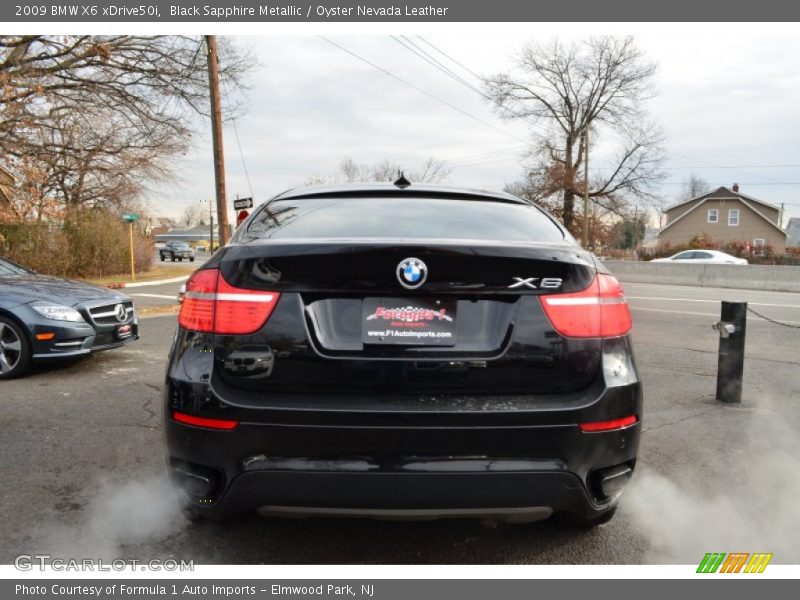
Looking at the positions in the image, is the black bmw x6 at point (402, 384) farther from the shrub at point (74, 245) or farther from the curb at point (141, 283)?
the shrub at point (74, 245)

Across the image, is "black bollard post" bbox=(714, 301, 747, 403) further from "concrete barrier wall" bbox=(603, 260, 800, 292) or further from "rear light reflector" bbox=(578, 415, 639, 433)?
"concrete barrier wall" bbox=(603, 260, 800, 292)

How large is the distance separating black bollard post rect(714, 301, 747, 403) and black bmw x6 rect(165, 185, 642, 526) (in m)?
3.41

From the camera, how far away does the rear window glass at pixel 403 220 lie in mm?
2498

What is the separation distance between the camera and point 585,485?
225cm

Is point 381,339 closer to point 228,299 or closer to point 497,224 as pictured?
point 228,299

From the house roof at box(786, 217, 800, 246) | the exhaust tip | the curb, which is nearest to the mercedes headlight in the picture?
the exhaust tip

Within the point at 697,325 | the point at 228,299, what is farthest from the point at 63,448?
the point at 697,325

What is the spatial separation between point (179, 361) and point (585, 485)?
1.65 m

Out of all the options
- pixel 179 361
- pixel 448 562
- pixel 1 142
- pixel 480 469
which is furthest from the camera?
pixel 1 142

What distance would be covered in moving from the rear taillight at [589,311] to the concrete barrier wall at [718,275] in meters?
18.9

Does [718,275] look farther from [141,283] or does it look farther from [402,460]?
[402,460]

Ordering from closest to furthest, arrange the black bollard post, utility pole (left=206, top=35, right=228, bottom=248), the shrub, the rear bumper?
1. the rear bumper
2. the black bollard post
3. utility pole (left=206, top=35, right=228, bottom=248)
4. the shrub

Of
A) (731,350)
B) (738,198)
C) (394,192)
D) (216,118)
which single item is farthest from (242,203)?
(738,198)

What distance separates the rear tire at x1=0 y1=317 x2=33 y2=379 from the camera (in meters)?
5.90
